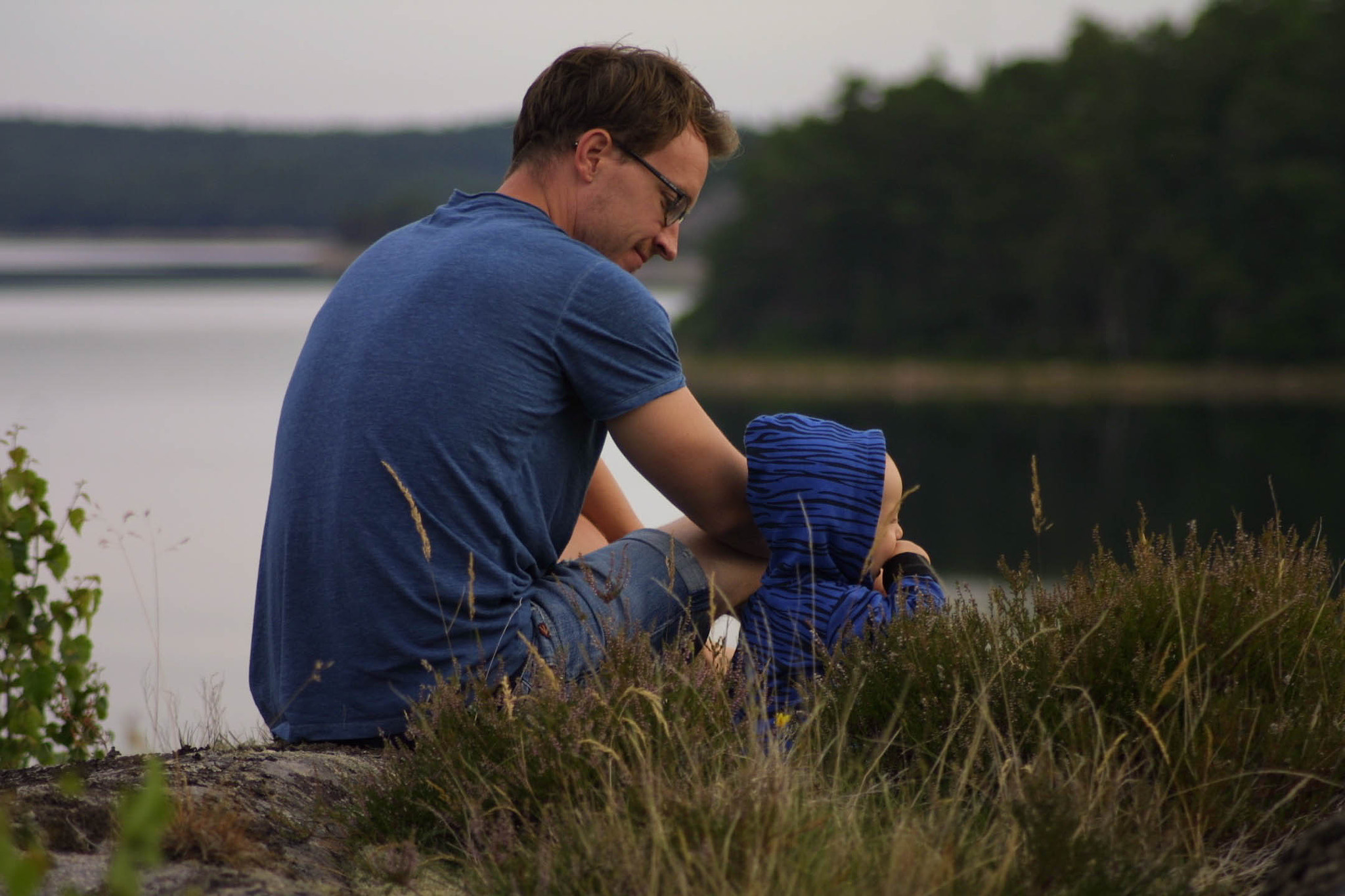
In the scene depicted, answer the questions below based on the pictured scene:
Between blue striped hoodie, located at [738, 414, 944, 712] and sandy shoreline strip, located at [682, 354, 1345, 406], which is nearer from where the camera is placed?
blue striped hoodie, located at [738, 414, 944, 712]

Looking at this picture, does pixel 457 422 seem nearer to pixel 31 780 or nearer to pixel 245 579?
pixel 31 780

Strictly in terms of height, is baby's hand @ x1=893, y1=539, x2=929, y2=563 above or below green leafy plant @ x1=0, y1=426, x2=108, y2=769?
above

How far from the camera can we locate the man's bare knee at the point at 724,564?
2.62 m

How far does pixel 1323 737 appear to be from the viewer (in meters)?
2.12

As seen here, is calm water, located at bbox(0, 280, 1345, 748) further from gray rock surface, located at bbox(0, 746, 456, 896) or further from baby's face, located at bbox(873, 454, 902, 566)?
baby's face, located at bbox(873, 454, 902, 566)

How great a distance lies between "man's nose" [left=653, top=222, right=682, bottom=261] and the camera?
260 cm

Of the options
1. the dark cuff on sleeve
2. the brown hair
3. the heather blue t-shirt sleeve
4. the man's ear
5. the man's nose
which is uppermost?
the brown hair

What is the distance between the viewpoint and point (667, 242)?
8.55ft

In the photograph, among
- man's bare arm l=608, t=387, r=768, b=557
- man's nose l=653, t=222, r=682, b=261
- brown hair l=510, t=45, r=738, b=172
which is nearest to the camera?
man's bare arm l=608, t=387, r=768, b=557

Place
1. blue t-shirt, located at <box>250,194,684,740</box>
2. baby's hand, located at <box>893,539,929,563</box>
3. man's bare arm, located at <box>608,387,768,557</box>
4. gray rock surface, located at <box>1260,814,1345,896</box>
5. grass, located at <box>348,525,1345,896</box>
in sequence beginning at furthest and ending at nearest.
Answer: baby's hand, located at <box>893,539,929,563</box>
man's bare arm, located at <box>608,387,768,557</box>
blue t-shirt, located at <box>250,194,684,740</box>
grass, located at <box>348,525,1345,896</box>
gray rock surface, located at <box>1260,814,1345,896</box>

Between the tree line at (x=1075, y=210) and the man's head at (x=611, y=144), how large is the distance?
4043 centimetres

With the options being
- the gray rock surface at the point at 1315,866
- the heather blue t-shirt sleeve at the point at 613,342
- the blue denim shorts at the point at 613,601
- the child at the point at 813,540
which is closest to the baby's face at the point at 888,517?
the child at the point at 813,540

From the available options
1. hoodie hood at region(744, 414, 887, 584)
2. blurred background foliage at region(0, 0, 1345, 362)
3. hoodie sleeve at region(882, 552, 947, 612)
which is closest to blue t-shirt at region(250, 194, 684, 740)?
hoodie hood at region(744, 414, 887, 584)

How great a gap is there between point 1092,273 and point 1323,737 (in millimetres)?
45931
